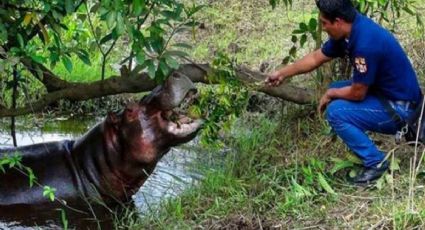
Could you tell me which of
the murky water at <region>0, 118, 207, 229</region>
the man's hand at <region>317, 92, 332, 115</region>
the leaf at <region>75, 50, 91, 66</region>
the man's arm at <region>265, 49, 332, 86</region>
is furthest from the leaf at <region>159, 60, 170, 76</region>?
the man's hand at <region>317, 92, 332, 115</region>

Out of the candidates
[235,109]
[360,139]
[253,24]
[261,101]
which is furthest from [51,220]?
[253,24]

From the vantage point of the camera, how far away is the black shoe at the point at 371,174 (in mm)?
5109

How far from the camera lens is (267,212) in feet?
16.2

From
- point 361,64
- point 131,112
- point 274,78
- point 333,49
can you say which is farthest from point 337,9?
point 131,112

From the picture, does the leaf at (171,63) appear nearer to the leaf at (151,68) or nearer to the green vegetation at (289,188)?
the leaf at (151,68)

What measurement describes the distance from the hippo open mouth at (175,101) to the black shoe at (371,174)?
3.90 ft

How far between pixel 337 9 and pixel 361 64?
1.14ft

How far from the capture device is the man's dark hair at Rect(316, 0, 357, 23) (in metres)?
4.89

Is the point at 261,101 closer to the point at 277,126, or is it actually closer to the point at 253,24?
the point at 277,126

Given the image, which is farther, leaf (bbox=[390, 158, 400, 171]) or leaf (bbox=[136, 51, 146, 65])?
leaf (bbox=[390, 158, 400, 171])

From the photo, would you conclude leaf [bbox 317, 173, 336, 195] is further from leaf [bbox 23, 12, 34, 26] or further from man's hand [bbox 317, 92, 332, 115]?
leaf [bbox 23, 12, 34, 26]

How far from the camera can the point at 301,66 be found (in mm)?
5473

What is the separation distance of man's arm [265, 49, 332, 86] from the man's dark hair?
49cm

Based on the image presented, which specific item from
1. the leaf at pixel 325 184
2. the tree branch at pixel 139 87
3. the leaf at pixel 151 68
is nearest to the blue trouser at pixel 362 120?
the leaf at pixel 325 184
